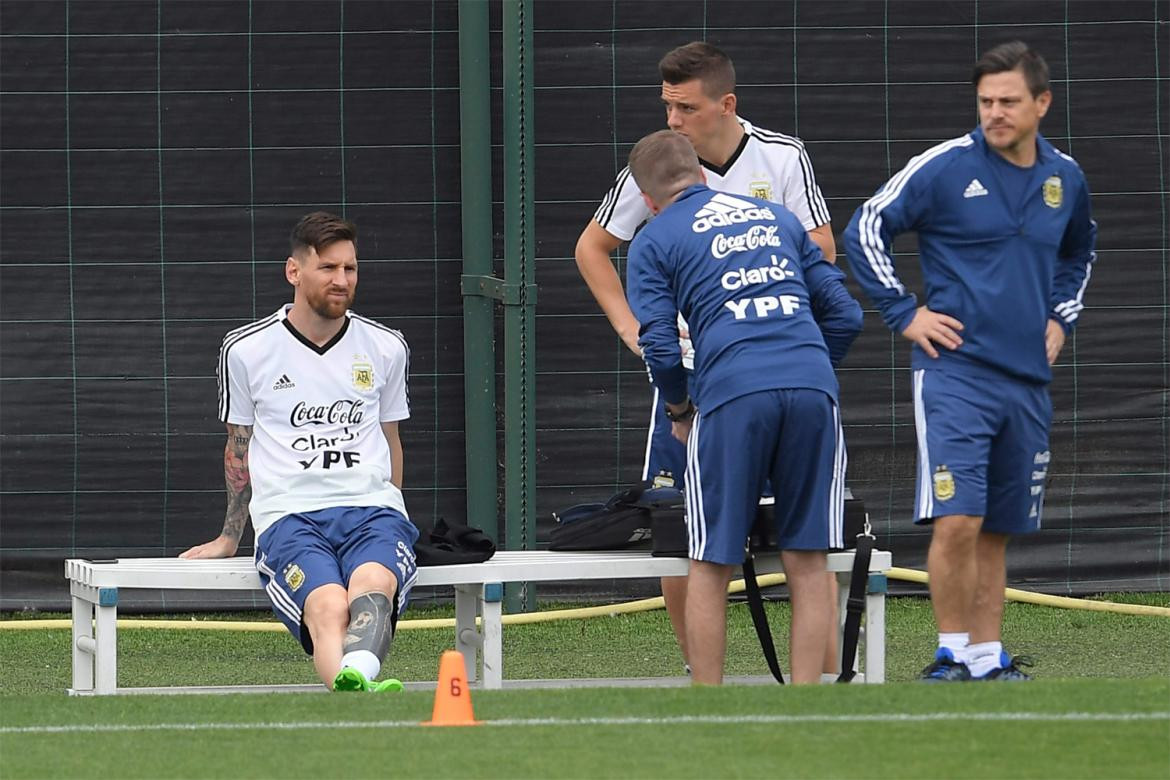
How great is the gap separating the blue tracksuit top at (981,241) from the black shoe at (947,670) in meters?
0.78

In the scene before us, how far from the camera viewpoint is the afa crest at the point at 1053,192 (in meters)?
5.12

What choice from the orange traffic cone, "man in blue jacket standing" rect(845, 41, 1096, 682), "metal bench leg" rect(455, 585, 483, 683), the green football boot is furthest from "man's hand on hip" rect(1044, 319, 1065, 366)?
"metal bench leg" rect(455, 585, 483, 683)

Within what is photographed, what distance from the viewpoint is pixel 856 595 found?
18.2ft

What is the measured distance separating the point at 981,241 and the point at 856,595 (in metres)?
1.14

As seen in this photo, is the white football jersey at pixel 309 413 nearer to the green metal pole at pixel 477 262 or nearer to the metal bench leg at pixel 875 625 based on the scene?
the metal bench leg at pixel 875 625

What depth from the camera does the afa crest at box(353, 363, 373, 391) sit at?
585 centimetres

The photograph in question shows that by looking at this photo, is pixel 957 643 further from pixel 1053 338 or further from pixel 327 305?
pixel 327 305

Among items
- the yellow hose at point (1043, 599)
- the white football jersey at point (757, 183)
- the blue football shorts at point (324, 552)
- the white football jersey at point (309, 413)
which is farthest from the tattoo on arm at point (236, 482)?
the yellow hose at point (1043, 599)

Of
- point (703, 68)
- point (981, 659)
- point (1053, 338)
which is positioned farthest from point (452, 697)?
point (703, 68)

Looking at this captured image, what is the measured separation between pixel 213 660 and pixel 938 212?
3.59 m

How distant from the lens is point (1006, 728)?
161 inches

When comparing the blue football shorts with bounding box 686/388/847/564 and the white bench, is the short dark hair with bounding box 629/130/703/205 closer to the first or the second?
the blue football shorts with bounding box 686/388/847/564

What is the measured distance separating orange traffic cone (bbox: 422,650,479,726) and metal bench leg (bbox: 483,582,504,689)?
1.42 meters

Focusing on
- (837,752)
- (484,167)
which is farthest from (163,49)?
(837,752)
